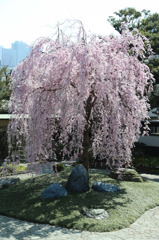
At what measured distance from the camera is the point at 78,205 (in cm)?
813

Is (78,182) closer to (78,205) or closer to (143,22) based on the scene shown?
(78,205)

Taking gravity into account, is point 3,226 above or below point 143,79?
below

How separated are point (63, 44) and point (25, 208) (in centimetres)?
552

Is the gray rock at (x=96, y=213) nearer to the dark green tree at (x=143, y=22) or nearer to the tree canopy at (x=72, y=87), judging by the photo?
the tree canopy at (x=72, y=87)

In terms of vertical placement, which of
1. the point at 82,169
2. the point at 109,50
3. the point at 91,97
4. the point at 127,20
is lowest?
the point at 82,169

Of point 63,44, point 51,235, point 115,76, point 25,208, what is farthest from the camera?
point 63,44

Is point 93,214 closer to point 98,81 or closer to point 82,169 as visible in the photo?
point 82,169

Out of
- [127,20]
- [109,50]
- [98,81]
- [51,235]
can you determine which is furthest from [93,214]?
[127,20]

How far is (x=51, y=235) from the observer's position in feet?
20.4

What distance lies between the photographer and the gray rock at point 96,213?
23.9 feet

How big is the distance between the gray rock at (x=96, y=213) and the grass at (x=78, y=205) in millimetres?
148

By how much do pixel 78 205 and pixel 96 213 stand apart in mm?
891

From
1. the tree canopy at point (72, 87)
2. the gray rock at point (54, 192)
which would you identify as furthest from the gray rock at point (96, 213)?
the tree canopy at point (72, 87)

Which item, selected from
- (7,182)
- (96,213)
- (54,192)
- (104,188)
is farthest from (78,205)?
(7,182)
